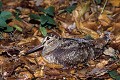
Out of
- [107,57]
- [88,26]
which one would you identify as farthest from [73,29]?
[107,57]

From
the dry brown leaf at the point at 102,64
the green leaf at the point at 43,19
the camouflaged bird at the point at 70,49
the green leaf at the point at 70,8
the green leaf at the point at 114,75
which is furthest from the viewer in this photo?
the green leaf at the point at 70,8

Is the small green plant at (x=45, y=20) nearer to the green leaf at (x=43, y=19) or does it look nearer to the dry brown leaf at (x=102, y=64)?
the green leaf at (x=43, y=19)

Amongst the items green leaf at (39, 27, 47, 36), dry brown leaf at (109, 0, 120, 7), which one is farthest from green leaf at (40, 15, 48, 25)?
dry brown leaf at (109, 0, 120, 7)

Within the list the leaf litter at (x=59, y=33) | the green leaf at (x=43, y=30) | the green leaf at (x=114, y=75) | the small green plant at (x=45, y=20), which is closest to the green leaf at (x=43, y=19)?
the small green plant at (x=45, y=20)

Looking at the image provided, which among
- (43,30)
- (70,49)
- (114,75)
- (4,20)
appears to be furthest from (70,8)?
(114,75)

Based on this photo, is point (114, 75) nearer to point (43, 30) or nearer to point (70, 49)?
point (70, 49)
